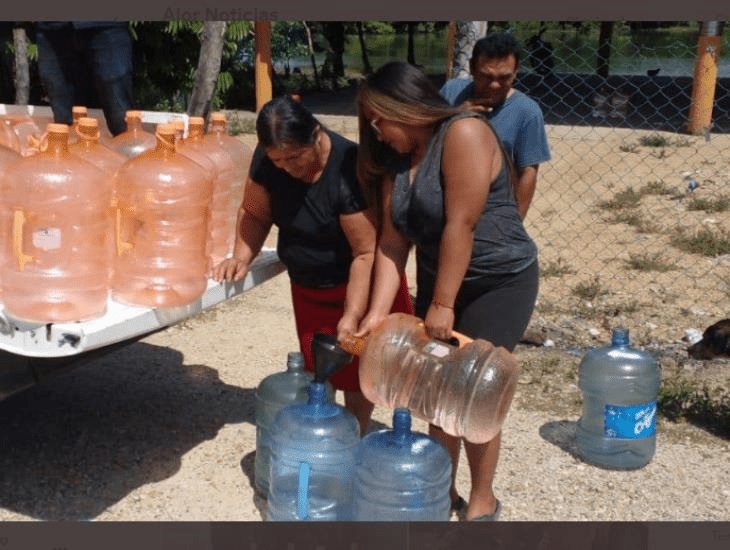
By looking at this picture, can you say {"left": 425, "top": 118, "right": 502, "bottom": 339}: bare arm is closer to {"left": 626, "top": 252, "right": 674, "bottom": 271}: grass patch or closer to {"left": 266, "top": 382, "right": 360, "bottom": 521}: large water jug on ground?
{"left": 266, "top": 382, "right": 360, "bottom": 521}: large water jug on ground

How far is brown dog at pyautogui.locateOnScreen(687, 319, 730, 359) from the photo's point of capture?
16.7ft

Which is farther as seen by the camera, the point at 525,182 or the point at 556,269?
the point at 556,269

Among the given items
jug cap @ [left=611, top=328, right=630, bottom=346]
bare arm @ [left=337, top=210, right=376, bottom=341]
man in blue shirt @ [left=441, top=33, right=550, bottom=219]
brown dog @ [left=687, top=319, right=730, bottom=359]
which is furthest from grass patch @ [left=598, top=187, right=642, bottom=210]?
bare arm @ [left=337, top=210, right=376, bottom=341]

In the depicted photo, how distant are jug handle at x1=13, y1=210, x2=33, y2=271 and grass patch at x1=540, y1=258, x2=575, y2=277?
193 inches

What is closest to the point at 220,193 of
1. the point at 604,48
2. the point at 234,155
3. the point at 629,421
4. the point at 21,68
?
the point at 234,155

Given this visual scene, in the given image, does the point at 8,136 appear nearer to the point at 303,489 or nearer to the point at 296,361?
the point at 296,361

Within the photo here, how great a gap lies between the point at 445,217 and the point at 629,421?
1.73 metres

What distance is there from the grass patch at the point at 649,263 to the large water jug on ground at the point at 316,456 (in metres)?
4.73

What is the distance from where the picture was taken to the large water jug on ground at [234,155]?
4598mm

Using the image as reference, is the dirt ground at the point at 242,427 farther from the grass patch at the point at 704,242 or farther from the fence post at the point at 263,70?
the fence post at the point at 263,70

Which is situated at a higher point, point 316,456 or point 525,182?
point 525,182

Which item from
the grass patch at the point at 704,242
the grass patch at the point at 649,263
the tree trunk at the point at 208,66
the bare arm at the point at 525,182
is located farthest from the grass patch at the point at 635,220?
the bare arm at the point at 525,182

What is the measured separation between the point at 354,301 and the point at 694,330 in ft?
11.2

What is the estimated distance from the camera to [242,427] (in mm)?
4906
